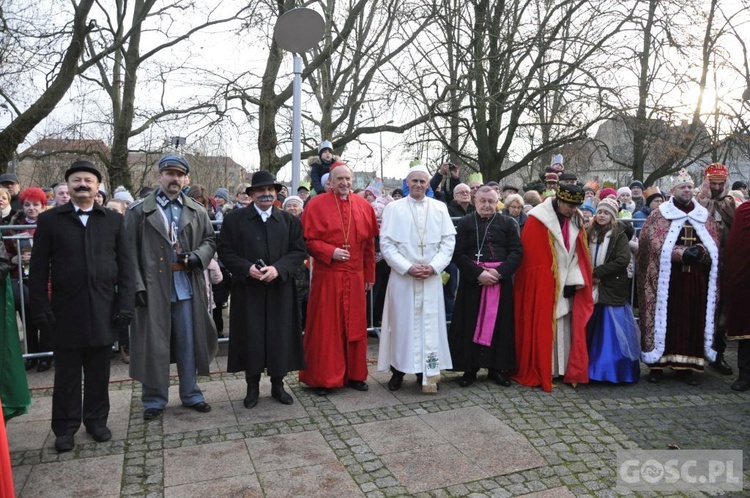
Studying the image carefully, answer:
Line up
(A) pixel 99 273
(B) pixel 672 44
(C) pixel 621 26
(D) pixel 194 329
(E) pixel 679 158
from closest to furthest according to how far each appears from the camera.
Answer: (A) pixel 99 273 < (D) pixel 194 329 < (B) pixel 672 44 < (C) pixel 621 26 < (E) pixel 679 158

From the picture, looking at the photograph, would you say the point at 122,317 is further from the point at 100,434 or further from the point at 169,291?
the point at 100,434

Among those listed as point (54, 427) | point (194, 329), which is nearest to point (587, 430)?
point (194, 329)

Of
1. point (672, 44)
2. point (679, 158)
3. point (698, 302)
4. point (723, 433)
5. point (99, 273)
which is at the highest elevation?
point (672, 44)

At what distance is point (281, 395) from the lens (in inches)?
205

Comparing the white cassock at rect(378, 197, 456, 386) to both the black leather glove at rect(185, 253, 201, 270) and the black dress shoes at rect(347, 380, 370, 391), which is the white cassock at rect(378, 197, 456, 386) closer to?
the black dress shoes at rect(347, 380, 370, 391)

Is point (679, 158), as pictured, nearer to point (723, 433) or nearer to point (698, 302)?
point (698, 302)

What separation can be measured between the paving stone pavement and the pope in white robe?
0.96 feet

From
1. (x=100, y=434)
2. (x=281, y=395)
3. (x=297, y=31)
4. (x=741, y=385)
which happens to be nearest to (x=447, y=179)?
(x=297, y=31)

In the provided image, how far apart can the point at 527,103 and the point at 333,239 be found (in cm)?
853

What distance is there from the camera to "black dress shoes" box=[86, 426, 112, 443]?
4.38 metres

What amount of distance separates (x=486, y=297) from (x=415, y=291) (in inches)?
27.8

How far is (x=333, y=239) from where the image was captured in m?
5.52

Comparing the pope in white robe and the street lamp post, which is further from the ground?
the street lamp post
